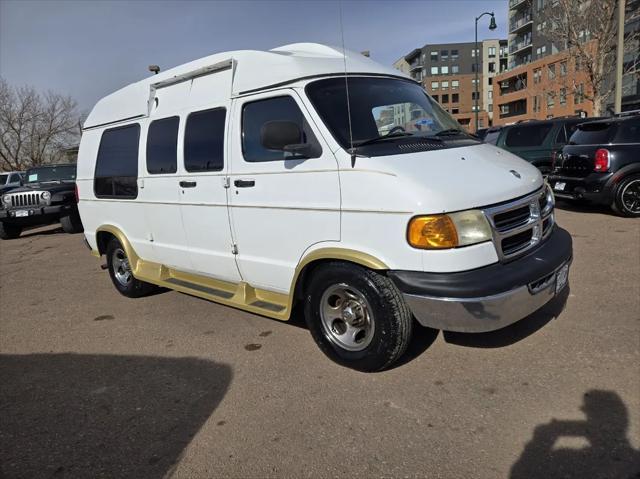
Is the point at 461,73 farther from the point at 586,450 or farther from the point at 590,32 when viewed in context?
the point at 586,450

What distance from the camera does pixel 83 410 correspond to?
3.40 m

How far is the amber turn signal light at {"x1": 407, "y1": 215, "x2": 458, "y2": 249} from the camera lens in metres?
3.02

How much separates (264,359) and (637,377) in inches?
107

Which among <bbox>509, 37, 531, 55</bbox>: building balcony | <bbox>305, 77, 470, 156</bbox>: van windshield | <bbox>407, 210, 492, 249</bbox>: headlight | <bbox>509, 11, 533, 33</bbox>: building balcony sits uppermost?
<bbox>509, 11, 533, 33</bbox>: building balcony

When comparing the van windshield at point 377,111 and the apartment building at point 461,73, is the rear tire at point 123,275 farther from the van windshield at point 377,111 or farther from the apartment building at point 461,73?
the apartment building at point 461,73

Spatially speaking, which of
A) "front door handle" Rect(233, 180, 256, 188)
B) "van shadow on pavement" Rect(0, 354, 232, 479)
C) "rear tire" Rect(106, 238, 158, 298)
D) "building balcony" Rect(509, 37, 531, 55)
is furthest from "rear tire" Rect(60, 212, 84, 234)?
"building balcony" Rect(509, 37, 531, 55)

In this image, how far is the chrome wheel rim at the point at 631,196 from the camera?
27.8ft

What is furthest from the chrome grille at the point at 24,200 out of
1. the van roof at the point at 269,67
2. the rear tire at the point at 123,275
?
the van roof at the point at 269,67

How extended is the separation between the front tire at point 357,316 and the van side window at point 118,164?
280cm

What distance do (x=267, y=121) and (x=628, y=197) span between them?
7494 mm

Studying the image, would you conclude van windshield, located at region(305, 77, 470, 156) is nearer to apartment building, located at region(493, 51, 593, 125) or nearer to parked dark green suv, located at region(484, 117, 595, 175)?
parked dark green suv, located at region(484, 117, 595, 175)

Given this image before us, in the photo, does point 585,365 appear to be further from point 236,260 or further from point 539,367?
point 236,260

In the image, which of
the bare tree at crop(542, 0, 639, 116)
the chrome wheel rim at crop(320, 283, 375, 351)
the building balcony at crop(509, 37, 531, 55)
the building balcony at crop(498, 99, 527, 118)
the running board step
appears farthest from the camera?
the building balcony at crop(509, 37, 531, 55)

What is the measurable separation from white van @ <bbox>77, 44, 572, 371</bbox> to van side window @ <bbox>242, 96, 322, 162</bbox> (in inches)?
0.5
